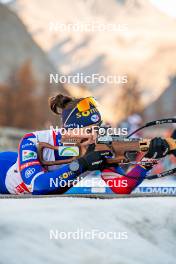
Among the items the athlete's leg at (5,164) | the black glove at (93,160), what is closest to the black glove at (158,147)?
the black glove at (93,160)

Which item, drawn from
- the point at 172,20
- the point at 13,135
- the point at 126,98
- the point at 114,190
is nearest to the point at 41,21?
the point at 172,20

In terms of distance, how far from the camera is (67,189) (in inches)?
228

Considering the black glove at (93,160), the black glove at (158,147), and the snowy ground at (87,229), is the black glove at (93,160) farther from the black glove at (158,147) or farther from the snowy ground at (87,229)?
the snowy ground at (87,229)

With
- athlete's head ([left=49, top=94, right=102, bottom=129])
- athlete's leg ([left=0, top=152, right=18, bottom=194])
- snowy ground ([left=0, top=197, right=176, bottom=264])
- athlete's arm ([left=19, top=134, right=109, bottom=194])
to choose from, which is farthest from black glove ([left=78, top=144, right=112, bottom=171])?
athlete's leg ([left=0, top=152, right=18, bottom=194])

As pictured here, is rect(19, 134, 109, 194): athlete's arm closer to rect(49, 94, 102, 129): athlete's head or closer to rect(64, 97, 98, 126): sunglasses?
rect(49, 94, 102, 129): athlete's head

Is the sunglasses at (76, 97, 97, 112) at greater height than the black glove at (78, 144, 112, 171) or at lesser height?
greater

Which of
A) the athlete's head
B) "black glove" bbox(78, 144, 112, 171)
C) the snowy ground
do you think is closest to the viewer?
the snowy ground

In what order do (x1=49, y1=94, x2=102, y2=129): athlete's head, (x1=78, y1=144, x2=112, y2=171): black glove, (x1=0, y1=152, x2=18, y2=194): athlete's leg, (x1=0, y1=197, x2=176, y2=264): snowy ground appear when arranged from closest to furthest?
(x1=0, y1=197, x2=176, y2=264): snowy ground < (x1=78, y1=144, x2=112, y2=171): black glove < (x1=49, y1=94, x2=102, y2=129): athlete's head < (x1=0, y1=152, x2=18, y2=194): athlete's leg

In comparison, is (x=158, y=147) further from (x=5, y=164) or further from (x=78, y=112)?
(x=5, y=164)

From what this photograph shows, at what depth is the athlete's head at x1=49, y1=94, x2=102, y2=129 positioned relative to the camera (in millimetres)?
5910

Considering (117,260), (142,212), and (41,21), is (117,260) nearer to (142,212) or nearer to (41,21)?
(142,212)

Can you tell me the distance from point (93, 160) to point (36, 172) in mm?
471

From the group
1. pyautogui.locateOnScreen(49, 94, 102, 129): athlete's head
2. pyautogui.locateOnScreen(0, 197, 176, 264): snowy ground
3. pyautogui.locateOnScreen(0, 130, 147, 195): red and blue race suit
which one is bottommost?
pyautogui.locateOnScreen(0, 197, 176, 264): snowy ground

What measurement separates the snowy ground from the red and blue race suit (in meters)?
0.60
